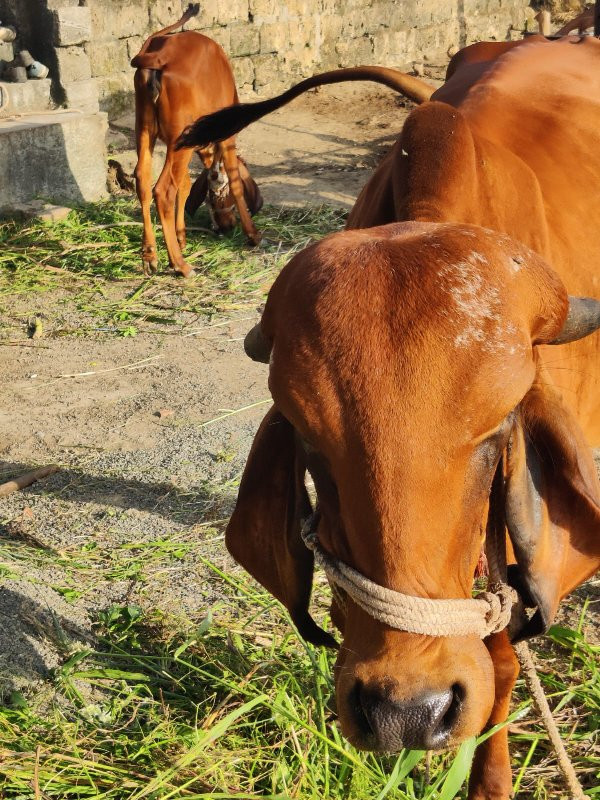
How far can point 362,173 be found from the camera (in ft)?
30.9

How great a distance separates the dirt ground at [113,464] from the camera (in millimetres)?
3746

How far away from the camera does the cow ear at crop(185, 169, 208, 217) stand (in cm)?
829

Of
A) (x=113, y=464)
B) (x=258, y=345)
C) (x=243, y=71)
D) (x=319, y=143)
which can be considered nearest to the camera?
(x=258, y=345)

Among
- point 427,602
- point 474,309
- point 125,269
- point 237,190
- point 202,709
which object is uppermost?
point 474,309

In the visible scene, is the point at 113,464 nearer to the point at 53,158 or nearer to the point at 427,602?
the point at 427,602

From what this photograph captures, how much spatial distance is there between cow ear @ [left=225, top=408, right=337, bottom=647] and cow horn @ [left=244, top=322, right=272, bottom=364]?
129 mm

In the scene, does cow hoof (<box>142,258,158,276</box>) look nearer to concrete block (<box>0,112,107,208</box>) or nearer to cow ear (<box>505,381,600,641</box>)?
concrete block (<box>0,112,107,208</box>)

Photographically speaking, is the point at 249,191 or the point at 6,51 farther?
the point at 6,51

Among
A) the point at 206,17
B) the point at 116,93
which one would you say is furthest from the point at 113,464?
the point at 206,17

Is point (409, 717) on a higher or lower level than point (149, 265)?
higher

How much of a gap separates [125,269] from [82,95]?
2265 mm

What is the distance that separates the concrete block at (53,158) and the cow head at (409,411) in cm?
685

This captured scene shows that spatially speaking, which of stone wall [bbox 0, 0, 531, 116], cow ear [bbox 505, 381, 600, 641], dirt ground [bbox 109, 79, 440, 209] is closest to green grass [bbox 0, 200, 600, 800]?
cow ear [bbox 505, 381, 600, 641]

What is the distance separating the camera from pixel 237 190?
25.8ft
